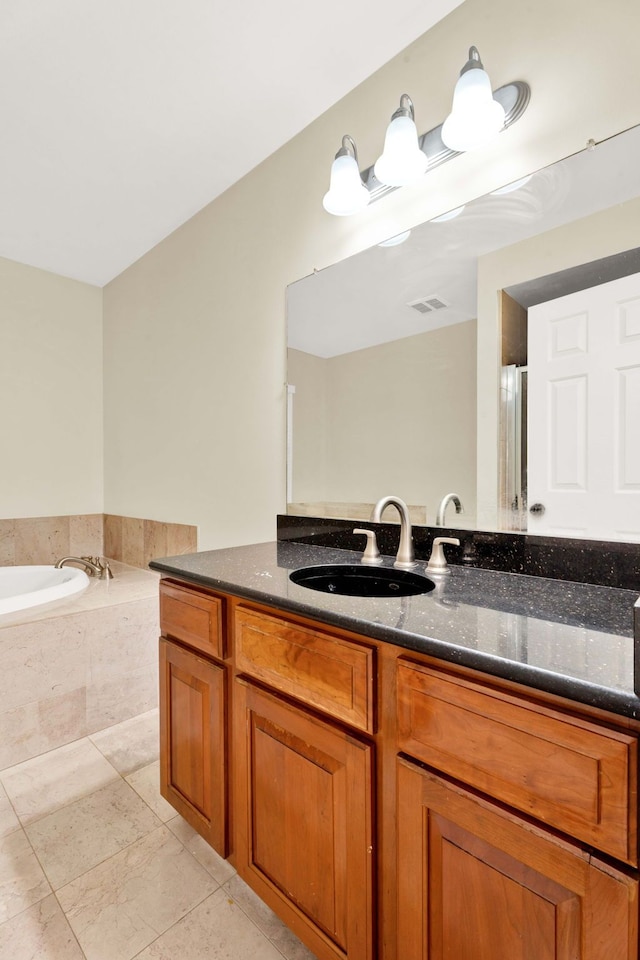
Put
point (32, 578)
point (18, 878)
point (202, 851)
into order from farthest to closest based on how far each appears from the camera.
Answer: point (32, 578)
point (202, 851)
point (18, 878)

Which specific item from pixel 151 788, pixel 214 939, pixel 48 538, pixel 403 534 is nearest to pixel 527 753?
pixel 403 534

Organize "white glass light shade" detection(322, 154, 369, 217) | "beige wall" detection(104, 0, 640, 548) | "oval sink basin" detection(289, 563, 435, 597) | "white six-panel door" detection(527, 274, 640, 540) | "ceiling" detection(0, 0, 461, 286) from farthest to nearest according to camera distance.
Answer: "white glass light shade" detection(322, 154, 369, 217)
"ceiling" detection(0, 0, 461, 286)
"oval sink basin" detection(289, 563, 435, 597)
"beige wall" detection(104, 0, 640, 548)
"white six-panel door" detection(527, 274, 640, 540)

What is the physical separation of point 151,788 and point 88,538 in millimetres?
1958

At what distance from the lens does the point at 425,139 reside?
4.59 feet

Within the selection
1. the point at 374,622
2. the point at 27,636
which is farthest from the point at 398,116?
the point at 27,636

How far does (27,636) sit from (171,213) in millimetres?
2142

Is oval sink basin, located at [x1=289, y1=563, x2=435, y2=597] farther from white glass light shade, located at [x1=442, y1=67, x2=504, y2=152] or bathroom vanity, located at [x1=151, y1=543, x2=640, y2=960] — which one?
white glass light shade, located at [x1=442, y1=67, x2=504, y2=152]

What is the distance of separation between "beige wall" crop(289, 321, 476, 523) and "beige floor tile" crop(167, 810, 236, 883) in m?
1.18

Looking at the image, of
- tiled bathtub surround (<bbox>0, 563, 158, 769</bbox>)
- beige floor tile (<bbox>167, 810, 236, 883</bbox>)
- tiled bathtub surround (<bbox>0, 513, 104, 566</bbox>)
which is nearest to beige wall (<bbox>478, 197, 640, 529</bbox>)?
beige floor tile (<bbox>167, 810, 236, 883</bbox>)

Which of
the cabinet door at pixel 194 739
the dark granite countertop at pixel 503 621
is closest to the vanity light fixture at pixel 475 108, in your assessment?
the dark granite countertop at pixel 503 621

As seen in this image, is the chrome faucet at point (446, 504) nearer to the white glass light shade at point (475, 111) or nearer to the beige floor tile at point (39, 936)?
the white glass light shade at point (475, 111)

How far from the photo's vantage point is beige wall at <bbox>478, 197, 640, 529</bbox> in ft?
3.55

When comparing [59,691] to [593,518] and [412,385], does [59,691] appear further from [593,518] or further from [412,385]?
[593,518]

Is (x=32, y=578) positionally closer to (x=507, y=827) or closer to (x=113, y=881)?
(x=113, y=881)
